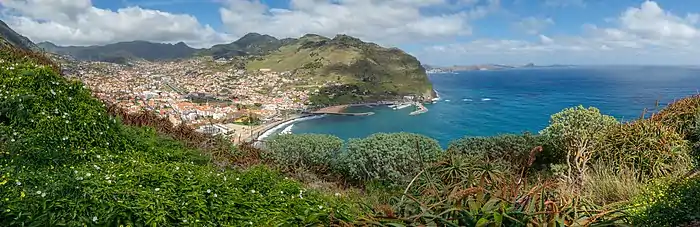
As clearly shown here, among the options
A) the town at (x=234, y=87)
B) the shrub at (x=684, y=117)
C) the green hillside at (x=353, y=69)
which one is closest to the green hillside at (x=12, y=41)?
the shrub at (x=684, y=117)

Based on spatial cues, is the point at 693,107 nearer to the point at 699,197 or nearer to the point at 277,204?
the point at 699,197

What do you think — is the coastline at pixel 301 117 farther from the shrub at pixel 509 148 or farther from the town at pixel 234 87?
the shrub at pixel 509 148

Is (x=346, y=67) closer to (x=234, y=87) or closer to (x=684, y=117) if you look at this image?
(x=234, y=87)

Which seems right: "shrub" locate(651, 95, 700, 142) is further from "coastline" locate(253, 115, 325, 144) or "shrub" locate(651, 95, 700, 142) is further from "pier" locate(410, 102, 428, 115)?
"pier" locate(410, 102, 428, 115)

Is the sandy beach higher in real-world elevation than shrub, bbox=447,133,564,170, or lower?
lower

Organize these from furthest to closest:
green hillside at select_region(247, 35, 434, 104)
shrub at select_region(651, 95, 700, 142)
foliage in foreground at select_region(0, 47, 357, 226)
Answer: green hillside at select_region(247, 35, 434, 104)
shrub at select_region(651, 95, 700, 142)
foliage in foreground at select_region(0, 47, 357, 226)

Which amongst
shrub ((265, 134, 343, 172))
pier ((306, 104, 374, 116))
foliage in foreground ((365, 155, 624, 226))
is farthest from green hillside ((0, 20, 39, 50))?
pier ((306, 104, 374, 116))

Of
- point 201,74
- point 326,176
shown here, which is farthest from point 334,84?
point 326,176

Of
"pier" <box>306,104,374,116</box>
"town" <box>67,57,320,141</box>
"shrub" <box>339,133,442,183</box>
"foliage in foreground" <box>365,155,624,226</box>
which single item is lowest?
"pier" <box>306,104,374,116</box>

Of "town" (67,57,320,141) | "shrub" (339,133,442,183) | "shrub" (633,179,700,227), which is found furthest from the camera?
"town" (67,57,320,141)
